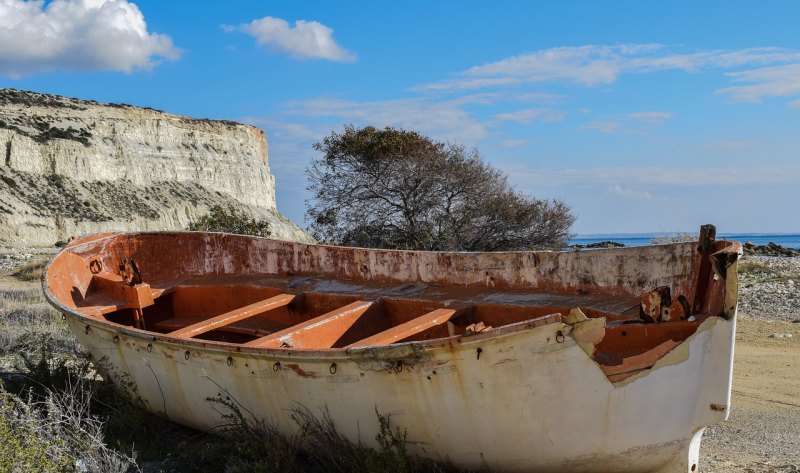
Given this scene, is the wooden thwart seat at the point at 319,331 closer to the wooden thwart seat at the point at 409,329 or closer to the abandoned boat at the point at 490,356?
the abandoned boat at the point at 490,356

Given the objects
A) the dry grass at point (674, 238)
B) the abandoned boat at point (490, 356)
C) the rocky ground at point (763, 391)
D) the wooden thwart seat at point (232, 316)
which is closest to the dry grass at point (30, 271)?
the rocky ground at point (763, 391)

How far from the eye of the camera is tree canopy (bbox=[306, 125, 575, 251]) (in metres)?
16.4

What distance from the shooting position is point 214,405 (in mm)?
4914

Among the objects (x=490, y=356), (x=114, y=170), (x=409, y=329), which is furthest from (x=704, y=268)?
(x=114, y=170)

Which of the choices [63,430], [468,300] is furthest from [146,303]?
[468,300]

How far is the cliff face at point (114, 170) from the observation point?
1403 inches

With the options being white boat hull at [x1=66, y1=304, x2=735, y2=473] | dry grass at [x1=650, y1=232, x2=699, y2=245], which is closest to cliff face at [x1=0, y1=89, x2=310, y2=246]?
dry grass at [x1=650, y1=232, x2=699, y2=245]

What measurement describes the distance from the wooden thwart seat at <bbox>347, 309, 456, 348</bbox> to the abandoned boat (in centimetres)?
2

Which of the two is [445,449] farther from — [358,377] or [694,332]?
[694,332]

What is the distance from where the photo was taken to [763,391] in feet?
23.0

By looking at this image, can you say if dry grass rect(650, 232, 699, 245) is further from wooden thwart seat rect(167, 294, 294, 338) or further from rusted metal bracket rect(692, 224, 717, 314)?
rusted metal bracket rect(692, 224, 717, 314)

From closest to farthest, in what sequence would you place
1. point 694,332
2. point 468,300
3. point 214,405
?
1. point 694,332
2. point 214,405
3. point 468,300

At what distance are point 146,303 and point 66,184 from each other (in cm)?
3517

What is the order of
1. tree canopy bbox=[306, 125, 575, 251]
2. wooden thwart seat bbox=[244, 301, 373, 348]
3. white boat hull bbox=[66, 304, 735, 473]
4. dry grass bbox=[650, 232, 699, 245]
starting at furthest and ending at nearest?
dry grass bbox=[650, 232, 699, 245], tree canopy bbox=[306, 125, 575, 251], wooden thwart seat bbox=[244, 301, 373, 348], white boat hull bbox=[66, 304, 735, 473]
